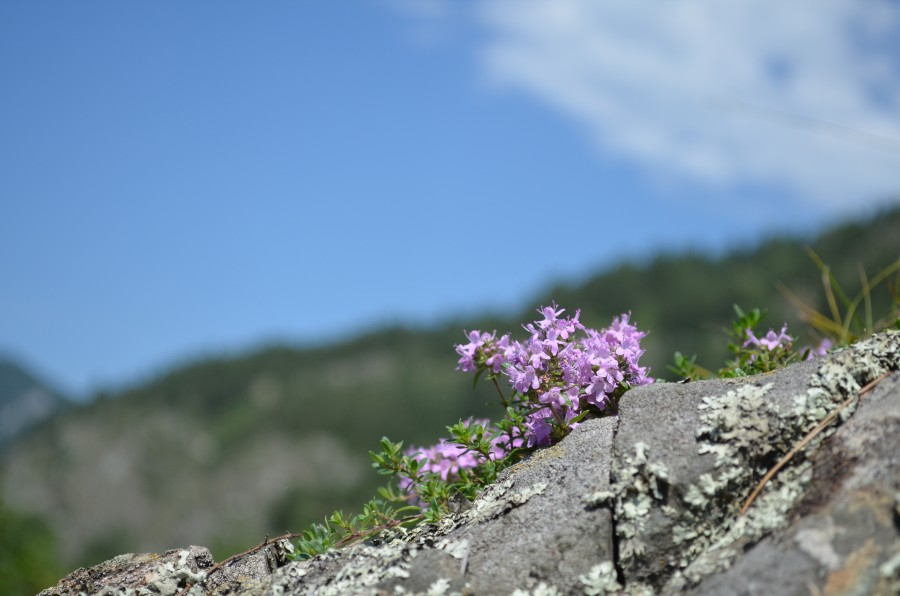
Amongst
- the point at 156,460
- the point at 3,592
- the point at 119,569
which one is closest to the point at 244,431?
the point at 156,460

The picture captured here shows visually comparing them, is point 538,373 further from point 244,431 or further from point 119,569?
point 244,431

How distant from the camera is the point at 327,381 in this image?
162m

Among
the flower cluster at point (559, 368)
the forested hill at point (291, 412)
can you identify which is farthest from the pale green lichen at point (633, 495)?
the forested hill at point (291, 412)

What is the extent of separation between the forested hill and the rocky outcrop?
96.2m

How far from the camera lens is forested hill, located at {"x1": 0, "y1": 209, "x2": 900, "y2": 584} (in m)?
124

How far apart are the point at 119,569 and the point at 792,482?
2.91m

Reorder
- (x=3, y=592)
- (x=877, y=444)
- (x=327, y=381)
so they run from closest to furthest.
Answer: (x=877, y=444) → (x=3, y=592) → (x=327, y=381)

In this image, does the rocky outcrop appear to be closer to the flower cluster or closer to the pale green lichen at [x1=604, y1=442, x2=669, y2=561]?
the pale green lichen at [x1=604, y1=442, x2=669, y2=561]

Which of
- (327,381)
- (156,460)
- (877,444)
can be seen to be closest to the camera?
(877,444)

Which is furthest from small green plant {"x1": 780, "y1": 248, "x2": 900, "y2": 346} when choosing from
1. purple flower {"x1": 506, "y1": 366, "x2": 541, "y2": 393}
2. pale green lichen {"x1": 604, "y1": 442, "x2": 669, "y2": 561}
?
pale green lichen {"x1": 604, "y1": 442, "x2": 669, "y2": 561}

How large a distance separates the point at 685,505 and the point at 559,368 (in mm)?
876

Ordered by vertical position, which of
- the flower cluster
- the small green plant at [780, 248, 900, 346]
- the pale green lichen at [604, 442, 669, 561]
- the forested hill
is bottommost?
the pale green lichen at [604, 442, 669, 561]

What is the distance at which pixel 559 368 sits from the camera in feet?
12.3

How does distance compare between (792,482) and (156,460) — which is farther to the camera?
(156,460)
